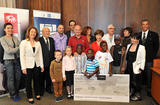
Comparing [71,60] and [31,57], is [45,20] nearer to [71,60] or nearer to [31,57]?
[31,57]

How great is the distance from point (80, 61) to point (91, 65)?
28 centimetres

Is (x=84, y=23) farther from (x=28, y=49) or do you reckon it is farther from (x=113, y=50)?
(x=28, y=49)

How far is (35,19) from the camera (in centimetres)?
414

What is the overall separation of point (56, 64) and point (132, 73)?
1.63 metres

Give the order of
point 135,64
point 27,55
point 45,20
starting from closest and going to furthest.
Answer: point 27,55, point 135,64, point 45,20

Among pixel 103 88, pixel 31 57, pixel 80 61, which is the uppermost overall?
pixel 31 57

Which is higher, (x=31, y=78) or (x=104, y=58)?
(x=104, y=58)

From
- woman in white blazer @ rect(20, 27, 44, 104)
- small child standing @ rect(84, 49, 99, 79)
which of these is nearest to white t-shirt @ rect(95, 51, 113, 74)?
small child standing @ rect(84, 49, 99, 79)

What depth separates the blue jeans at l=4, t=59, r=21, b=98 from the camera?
3.16m

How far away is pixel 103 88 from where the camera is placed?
10.00ft

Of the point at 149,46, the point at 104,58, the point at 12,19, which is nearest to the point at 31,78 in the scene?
the point at 12,19

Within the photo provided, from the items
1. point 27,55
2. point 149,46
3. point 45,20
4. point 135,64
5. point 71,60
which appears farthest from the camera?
point 45,20

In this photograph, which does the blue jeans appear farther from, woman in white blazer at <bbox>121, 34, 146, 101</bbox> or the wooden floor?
woman in white blazer at <bbox>121, 34, 146, 101</bbox>

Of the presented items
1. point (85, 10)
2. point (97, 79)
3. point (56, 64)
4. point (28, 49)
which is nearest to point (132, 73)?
point (97, 79)
